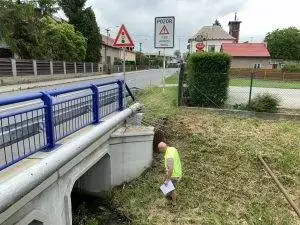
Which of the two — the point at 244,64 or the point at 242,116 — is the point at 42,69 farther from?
the point at 244,64

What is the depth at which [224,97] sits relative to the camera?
524 inches

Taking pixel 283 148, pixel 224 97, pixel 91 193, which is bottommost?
pixel 91 193

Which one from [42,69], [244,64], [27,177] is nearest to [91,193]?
[27,177]

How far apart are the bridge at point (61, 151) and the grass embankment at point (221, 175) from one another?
0.72 m

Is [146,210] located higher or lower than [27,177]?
lower

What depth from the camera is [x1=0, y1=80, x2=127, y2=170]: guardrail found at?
5148mm

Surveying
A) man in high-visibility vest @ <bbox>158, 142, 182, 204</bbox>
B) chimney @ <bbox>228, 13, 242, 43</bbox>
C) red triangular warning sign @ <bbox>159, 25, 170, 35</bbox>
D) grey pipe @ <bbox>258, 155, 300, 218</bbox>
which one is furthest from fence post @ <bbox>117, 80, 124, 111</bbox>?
chimney @ <bbox>228, 13, 242, 43</bbox>

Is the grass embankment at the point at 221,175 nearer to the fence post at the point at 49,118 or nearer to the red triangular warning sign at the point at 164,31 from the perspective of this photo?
the fence post at the point at 49,118

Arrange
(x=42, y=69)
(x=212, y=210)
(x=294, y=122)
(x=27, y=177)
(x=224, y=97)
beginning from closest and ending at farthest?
(x=27, y=177) < (x=212, y=210) < (x=294, y=122) < (x=224, y=97) < (x=42, y=69)

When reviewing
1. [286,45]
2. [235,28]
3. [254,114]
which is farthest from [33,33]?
[286,45]

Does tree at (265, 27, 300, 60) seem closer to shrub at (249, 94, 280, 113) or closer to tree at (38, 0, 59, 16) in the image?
tree at (38, 0, 59, 16)

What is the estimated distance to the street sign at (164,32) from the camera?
557 inches

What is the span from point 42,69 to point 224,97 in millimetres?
23232

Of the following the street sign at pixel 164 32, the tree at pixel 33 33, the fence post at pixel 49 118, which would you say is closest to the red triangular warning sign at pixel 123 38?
the fence post at pixel 49 118
